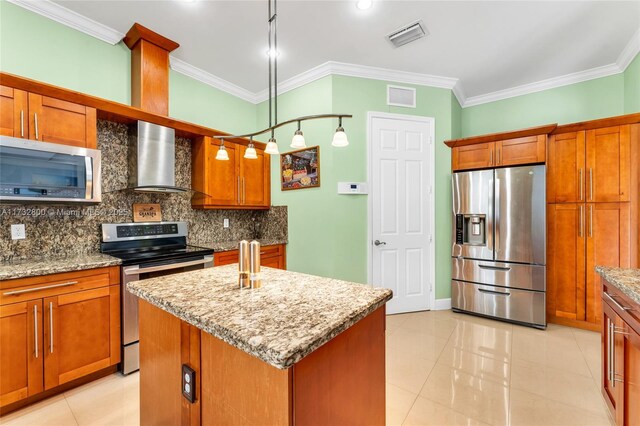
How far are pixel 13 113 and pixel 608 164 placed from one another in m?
5.05

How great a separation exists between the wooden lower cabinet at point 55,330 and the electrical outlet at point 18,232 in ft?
2.05

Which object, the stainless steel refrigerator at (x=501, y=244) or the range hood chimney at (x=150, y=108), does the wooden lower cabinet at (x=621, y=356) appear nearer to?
the stainless steel refrigerator at (x=501, y=244)

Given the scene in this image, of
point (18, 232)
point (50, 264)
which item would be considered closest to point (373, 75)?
point (50, 264)

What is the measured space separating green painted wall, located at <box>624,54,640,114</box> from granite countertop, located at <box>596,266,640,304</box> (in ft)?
7.86

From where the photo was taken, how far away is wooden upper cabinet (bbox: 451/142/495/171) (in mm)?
3268

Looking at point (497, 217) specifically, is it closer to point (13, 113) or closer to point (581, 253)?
point (581, 253)

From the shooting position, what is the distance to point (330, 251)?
3262 millimetres

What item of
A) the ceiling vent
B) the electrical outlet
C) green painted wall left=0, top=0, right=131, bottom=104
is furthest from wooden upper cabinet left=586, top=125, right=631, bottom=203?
the electrical outlet

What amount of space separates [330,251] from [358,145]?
4.25 ft

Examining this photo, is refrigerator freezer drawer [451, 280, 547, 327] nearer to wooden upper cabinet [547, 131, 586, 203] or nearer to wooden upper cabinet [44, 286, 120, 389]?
wooden upper cabinet [547, 131, 586, 203]

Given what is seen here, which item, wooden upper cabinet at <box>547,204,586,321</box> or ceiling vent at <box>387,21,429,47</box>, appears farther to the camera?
wooden upper cabinet at <box>547,204,586,321</box>

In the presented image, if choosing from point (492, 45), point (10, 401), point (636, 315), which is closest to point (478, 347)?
point (636, 315)

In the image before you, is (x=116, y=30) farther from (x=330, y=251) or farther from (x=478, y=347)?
(x=478, y=347)

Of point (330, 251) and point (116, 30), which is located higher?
point (116, 30)
